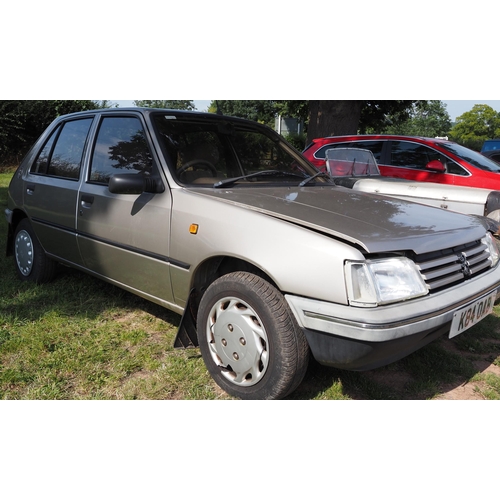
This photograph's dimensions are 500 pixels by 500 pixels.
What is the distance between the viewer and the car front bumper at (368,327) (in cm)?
218

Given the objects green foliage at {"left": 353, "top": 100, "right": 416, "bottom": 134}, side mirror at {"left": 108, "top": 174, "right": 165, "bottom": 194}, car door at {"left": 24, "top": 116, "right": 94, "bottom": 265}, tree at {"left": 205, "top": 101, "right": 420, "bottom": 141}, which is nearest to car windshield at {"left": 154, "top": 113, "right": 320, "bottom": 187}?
side mirror at {"left": 108, "top": 174, "right": 165, "bottom": 194}

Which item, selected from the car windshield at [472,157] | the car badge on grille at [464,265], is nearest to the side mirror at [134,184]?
the car badge on grille at [464,265]

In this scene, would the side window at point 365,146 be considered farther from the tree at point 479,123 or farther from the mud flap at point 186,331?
the tree at point 479,123

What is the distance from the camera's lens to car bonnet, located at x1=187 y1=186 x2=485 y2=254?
242 centimetres

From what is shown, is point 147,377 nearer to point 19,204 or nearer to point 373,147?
point 19,204

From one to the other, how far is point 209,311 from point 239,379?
0.43 meters

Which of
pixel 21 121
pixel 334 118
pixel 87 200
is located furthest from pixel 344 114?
pixel 21 121

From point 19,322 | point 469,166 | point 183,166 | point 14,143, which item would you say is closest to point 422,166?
point 469,166

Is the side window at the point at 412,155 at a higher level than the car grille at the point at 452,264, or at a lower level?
higher

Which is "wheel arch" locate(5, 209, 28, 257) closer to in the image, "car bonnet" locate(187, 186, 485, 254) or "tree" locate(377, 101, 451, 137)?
"car bonnet" locate(187, 186, 485, 254)

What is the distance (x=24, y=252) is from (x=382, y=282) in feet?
12.7

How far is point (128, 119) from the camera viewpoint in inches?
140

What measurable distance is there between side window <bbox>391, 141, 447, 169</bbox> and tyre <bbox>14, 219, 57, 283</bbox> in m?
5.22

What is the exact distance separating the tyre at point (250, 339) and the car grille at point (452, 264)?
742mm
